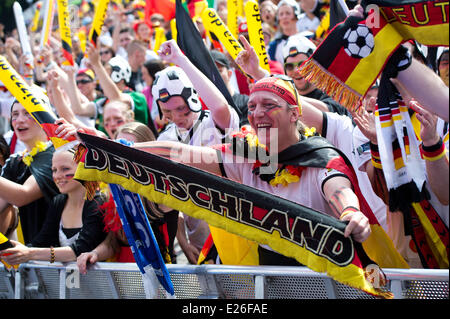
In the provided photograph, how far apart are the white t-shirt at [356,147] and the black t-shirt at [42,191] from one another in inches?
86.6

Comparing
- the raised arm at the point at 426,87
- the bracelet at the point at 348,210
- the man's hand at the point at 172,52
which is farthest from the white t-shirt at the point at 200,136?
the raised arm at the point at 426,87

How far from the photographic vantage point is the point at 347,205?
9.16 ft

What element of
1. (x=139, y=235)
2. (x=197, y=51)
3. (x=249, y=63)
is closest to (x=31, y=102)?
(x=197, y=51)

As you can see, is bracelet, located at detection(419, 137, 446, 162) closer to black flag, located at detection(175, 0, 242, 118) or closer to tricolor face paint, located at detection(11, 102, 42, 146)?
black flag, located at detection(175, 0, 242, 118)

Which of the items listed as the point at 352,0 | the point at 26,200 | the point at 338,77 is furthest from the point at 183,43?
the point at 338,77

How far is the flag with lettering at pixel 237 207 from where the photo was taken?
2.69m

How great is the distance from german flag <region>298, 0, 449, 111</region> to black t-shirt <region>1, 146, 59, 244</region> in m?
2.59

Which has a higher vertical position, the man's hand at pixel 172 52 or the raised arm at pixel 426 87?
the man's hand at pixel 172 52

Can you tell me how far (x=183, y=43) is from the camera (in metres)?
4.65

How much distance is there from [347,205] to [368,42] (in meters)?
0.76

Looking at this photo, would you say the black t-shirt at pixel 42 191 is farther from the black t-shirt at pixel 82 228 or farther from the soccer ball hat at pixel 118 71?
the soccer ball hat at pixel 118 71

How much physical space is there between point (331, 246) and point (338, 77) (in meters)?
0.79

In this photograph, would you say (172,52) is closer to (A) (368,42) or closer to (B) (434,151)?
(A) (368,42)

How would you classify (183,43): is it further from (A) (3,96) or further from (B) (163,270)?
(A) (3,96)
